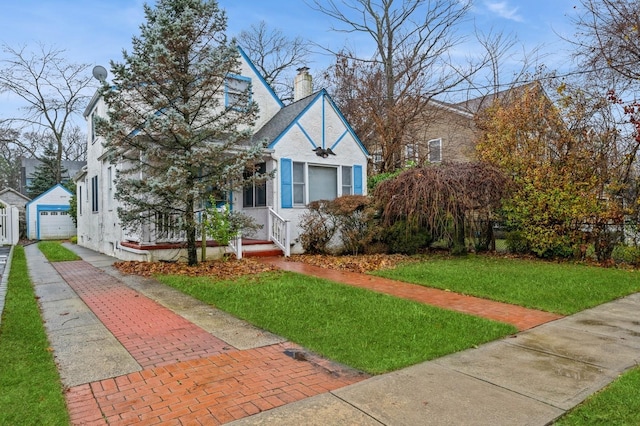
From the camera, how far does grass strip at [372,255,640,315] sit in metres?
6.58

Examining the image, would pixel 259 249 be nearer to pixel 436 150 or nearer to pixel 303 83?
pixel 303 83

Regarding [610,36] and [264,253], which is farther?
[264,253]

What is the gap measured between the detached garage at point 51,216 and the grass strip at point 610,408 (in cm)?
3242

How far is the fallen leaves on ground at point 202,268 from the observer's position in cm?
891

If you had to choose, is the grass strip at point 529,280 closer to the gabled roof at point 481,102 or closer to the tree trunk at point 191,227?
the tree trunk at point 191,227

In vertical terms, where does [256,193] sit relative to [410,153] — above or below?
below

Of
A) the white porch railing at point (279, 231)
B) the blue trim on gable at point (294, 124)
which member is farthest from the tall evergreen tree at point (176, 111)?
the blue trim on gable at point (294, 124)

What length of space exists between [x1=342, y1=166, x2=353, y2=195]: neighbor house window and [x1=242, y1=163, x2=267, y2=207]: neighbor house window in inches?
112

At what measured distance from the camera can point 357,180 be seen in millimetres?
14398

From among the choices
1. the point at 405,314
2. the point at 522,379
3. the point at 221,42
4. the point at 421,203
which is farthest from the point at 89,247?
the point at 522,379

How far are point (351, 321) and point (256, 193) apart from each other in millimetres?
8613

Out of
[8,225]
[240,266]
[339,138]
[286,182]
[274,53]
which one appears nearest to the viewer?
[240,266]

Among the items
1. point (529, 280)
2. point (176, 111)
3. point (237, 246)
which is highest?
point (176, 111)

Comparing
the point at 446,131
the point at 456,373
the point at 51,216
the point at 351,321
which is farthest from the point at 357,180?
the point at 51,216
